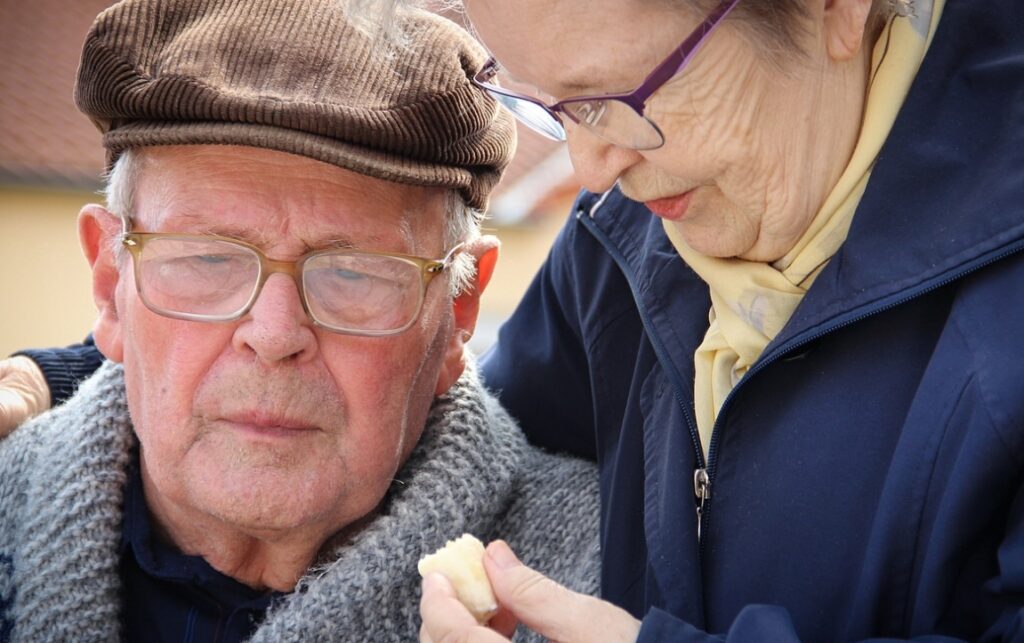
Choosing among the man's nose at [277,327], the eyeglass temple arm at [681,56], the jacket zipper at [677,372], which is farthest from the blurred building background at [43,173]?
the eyeglass temple arm at [681,56]

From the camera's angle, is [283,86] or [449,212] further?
[449,212]

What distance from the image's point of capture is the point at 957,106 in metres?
1.77

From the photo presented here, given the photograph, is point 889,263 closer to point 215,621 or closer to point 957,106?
point 957,106

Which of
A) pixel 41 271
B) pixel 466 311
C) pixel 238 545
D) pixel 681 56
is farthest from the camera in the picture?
pixel 41 271

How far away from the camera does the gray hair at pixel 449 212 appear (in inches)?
Result: 92.6

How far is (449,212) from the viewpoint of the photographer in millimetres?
2467

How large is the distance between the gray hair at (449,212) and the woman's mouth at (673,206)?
2.12 ft

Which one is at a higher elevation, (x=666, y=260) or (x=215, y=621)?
(x=666, y=260)

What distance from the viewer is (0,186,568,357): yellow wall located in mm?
8766

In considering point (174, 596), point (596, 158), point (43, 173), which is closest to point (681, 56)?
point (596, 158)

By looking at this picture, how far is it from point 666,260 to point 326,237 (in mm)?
683

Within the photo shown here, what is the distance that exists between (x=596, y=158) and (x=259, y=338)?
76cm

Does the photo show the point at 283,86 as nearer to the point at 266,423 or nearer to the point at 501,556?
the point at 266,423

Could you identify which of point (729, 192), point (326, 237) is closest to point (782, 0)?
point (729, 192)
